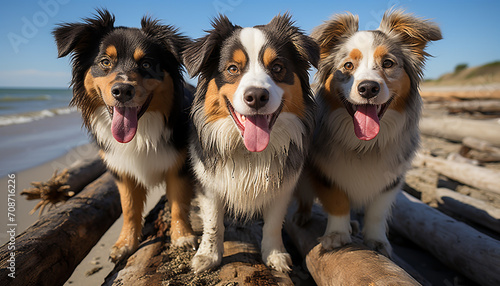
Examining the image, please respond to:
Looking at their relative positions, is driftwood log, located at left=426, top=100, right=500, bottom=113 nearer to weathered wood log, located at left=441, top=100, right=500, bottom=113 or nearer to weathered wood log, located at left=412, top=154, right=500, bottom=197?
weathered wood log, located at left=441, top=100, right=500, bottom=113

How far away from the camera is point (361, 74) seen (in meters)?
2.51

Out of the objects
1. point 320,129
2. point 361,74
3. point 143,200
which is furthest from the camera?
point 143,200

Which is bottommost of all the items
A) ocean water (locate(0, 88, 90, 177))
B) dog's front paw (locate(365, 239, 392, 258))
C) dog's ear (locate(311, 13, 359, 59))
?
ocean water (locate(0, 88, 90, 177))

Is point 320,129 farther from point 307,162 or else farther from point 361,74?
point 361,74

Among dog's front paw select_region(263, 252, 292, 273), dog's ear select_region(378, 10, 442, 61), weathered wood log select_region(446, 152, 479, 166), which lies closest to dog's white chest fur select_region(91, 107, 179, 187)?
dog's front paw select_region(263, 252, 292, 273)

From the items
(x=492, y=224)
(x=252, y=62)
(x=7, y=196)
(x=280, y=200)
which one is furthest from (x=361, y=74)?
(x=7, y=196)

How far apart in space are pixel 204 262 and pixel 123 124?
4.33 feet

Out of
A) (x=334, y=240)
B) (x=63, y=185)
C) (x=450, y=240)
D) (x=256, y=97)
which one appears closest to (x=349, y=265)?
(x=334, y=240)

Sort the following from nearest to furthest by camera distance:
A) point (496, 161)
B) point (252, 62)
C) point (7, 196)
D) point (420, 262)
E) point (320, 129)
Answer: point (252, 62), point (320, 129), point (420, 262), point (7, 196), point (496, 161)

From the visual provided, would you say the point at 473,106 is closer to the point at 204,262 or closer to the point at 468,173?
the point at 468,173

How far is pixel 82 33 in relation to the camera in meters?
2.65

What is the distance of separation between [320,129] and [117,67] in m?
1.88

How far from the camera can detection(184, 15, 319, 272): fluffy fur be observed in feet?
7.59

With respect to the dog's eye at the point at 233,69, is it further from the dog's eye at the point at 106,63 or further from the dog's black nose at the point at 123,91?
the dog's eye at the point at 106,63
